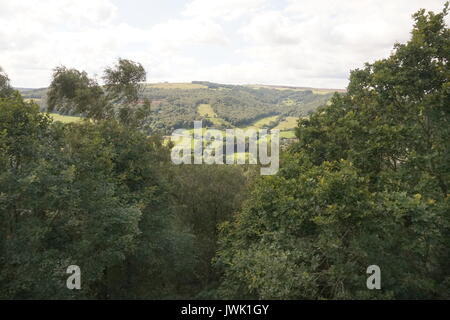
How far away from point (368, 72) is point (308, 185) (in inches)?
348

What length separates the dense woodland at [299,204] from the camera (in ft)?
35.1

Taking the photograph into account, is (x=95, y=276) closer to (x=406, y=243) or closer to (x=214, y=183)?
(x=406, y=243)

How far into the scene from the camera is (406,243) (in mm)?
11039

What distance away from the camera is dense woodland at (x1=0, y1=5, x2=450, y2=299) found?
10.7m

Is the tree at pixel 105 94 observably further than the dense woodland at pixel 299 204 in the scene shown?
Yes

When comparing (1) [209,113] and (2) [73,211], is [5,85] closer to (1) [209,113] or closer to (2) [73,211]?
(2) [73,211]

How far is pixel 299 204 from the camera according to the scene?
1224 centimetres

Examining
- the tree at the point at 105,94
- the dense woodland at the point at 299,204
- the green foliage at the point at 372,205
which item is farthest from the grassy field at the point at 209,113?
the green foliage at the point at 372,205

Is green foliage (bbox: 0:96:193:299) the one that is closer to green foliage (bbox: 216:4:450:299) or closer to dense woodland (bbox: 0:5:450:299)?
dense woodland (bbox: 0:5:450:299)

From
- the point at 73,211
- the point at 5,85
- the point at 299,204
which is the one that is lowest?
the point at 73,211

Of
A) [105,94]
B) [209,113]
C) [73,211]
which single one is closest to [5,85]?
[105,94]

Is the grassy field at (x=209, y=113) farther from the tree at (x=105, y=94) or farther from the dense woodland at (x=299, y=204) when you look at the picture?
the dense woodland at (x=299, y=204)

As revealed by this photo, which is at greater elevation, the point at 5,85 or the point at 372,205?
the point at 5,85

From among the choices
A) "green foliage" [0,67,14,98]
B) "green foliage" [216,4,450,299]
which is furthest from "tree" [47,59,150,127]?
"green foliage" [216,4,450,299]
